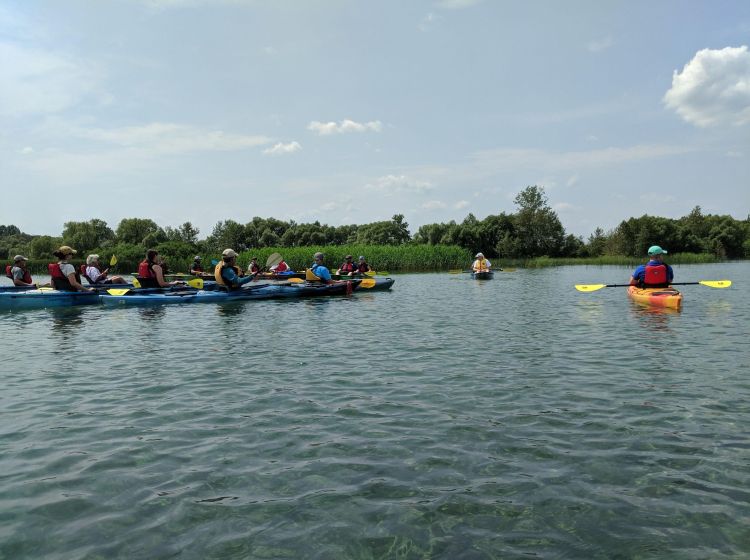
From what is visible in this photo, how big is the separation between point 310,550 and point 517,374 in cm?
485

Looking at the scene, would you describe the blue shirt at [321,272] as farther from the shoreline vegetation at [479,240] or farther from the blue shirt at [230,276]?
the shoreline vegetation at [479,240]

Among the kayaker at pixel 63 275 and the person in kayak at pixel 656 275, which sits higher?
the kayaker at pixel 63 275

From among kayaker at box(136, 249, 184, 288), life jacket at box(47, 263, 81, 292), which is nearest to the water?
life jacket at box(47, 263, 81, 292)

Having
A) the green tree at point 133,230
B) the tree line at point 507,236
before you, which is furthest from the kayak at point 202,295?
the green tree at point 133,230

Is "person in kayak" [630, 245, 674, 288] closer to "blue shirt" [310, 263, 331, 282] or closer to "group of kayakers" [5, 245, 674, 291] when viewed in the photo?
"group of kayakers" [5, 245, 674, 291]

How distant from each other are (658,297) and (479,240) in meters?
59.0

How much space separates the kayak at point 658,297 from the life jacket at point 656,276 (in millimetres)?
167

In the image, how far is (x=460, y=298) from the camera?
1947cm

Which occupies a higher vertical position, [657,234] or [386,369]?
[657,234]

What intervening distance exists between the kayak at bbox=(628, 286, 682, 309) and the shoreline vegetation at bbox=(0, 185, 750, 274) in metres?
28.4

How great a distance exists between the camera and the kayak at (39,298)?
53.3 feet

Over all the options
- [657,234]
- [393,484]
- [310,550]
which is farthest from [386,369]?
[657,234]

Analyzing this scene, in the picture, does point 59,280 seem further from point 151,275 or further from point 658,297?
point 658,297

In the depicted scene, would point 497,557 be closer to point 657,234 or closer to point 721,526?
point 721,526
